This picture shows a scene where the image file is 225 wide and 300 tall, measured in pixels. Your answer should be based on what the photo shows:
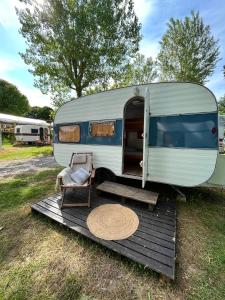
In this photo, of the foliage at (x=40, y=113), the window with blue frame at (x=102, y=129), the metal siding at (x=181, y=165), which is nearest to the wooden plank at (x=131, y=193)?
the metal siding at (x=181, y=165)

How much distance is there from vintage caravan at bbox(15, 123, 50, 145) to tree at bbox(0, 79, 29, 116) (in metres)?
16.0

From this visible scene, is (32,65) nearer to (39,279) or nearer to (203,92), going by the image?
(203,92)

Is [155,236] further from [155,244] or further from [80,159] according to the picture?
[80,159]

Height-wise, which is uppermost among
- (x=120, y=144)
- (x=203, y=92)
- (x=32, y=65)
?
(x=32, y=65)

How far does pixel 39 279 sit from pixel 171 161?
→ 330cm

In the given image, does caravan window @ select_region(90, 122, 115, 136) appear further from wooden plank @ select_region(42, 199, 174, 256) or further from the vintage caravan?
the vintage caravan

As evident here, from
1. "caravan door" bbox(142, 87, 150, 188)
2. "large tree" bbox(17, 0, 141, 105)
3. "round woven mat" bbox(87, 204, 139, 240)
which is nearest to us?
"round woven mat" bbox(87, 204, 139, 240)

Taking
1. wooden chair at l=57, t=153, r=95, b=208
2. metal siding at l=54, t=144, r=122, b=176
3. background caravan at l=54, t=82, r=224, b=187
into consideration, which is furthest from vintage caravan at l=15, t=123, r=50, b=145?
background caravan at l=54, t=82, r=224, b=187

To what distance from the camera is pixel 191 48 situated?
48.3 ft

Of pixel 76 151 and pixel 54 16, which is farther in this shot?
pixel 54 16

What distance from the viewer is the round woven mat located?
306 cm

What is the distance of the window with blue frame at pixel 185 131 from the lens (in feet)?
11.9

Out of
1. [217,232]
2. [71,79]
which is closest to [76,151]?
[217,232]

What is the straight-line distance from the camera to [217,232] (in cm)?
330
